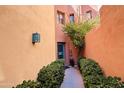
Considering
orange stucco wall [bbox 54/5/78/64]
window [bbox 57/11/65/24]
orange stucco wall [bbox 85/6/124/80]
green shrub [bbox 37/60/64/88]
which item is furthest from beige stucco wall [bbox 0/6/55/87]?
orange stucco wall [bbox 54/5/78/64]

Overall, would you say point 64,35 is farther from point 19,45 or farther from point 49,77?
point 19,45

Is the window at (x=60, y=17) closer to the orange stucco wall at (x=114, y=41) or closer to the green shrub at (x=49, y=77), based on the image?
the green shrub at (x=49, y=77)

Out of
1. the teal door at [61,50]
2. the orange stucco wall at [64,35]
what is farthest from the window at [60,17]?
the teal door at [61,50]

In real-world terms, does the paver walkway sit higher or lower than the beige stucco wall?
lower

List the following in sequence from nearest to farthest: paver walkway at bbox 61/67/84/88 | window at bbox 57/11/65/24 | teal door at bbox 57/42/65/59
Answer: paver walkway at bbox 61/67/84/88 < teal door at bbox 57/42/65/59 < window at bbox 57/11/65/24

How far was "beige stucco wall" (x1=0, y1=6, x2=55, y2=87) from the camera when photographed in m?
3.40

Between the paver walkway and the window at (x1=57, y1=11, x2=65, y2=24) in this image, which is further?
the window at (x1=57, y1=11, x2=65, y2=24)

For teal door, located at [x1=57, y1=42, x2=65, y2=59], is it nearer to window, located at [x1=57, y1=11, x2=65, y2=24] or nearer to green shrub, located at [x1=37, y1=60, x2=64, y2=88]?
window, located at [x1=57, y1=11, x2=65, y2=24]

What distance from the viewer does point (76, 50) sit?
38.1 ft

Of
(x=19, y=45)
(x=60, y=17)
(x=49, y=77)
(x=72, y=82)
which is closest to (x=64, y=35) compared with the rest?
(x=60, y=17)

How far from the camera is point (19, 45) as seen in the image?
399 cm

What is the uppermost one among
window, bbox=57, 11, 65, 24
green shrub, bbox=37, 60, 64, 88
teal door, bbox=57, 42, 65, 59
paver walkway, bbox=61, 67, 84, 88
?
window, bbox=57, 11, 65, 24

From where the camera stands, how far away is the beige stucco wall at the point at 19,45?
3.40 m
